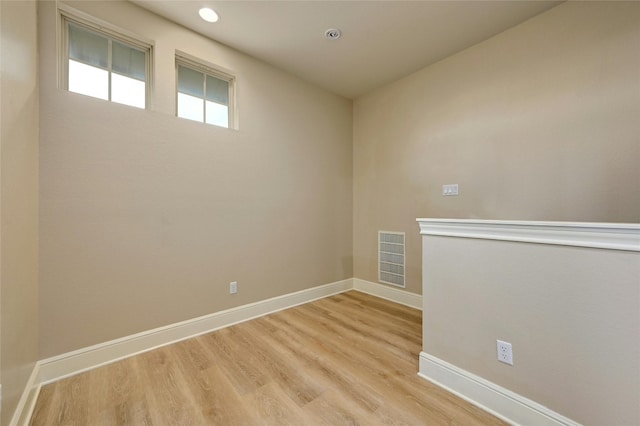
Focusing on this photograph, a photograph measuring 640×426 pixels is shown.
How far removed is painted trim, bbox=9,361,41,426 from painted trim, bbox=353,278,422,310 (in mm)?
3173

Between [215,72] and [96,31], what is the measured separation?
0.91 metres

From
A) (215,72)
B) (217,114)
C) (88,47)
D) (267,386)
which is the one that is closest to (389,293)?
(267,386)

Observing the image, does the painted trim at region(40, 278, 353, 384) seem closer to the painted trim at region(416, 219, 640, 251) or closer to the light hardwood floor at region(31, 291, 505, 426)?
the light hardwood floor at region(31, 291, 505, 426)

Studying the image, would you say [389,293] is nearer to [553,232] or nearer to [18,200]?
[553,232]

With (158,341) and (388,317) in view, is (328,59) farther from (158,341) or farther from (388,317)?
(158,341)

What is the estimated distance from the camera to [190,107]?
239 cm

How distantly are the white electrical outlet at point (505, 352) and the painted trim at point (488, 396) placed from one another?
0.53ft

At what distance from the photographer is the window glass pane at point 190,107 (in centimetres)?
234

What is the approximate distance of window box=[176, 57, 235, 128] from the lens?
2359 mm

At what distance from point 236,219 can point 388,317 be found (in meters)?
1.97

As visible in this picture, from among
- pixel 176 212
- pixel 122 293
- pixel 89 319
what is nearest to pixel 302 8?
pixel 176 212

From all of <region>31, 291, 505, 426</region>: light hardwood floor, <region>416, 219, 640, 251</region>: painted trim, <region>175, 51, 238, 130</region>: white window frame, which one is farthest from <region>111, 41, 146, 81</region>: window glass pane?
<region>416, 219, 640, 251</region>: painted trim

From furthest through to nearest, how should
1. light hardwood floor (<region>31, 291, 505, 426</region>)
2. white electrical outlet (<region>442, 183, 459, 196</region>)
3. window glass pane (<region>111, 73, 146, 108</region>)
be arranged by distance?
white electrical outlet (<region>442, 183, 459, 196</region>), window glass pane (<region>111, 73, 146, 108</region>), light hardwood floor (<region>31, 291, 505, 426</region>)

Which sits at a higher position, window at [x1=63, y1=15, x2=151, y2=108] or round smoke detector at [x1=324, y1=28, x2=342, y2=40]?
round smoke detector at [x1=324, y1=28, x2=342, y2=40]
